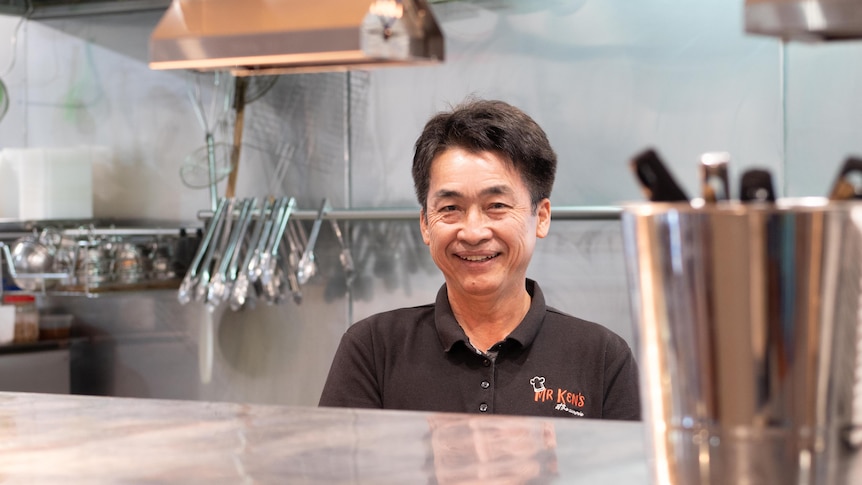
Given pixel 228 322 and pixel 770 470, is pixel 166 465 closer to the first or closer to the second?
pixel 770 470

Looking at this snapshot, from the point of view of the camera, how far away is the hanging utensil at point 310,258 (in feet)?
9.75

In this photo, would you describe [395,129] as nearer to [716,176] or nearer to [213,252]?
[213,252]

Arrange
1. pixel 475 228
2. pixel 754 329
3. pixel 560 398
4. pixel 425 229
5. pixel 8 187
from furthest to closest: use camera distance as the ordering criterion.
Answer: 1. pixel 8 187
2. pixel 425 229
3. pixel 475 228
4. pixel 560 398
5. pixel 754 329

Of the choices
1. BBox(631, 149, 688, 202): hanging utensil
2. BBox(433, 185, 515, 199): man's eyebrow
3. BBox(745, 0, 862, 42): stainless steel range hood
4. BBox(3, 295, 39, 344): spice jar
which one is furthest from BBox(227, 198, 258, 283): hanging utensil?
BBox(631, 149, 688, 202): hanging utensil

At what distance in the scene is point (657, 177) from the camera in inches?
21.1

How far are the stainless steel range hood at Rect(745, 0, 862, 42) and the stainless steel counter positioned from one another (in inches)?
12.8

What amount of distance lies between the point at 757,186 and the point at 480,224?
117 cm

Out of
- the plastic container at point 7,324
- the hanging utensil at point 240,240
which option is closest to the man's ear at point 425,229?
the hanging utensil at point 240,240

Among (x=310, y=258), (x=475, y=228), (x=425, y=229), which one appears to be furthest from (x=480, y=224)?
(x=310, y=258)

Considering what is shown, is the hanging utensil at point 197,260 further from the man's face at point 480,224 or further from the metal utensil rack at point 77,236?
the man's face at point 480,224

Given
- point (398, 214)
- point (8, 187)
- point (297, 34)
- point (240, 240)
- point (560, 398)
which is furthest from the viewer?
point (8, 187)

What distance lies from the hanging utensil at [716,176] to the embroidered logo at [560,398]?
1.07m

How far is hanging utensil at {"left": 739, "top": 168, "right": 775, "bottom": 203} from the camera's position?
51 cm

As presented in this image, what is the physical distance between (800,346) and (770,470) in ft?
0.21
